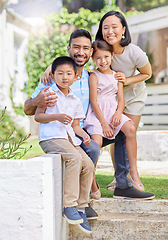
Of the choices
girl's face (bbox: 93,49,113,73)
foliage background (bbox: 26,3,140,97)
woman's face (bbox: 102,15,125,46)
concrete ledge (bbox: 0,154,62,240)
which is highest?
foliage background (bbox: 26,3,140,97)

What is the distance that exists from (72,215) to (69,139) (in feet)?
1.88

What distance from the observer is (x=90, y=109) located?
3180 mm

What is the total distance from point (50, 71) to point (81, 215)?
1.18 meters

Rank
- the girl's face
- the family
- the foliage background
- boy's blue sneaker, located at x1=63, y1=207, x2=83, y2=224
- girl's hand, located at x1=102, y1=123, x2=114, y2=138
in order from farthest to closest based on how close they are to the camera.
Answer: the foliage background, the girl's face, girl's hand, located at x1=102, y1=123, x2=114, y2=138, the family, boy's blue sneaker, located at x1=63, y1=207, x2=83, y2=224

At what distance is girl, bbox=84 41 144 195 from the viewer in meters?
3.11

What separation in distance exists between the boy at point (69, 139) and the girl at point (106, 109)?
0.23 metres

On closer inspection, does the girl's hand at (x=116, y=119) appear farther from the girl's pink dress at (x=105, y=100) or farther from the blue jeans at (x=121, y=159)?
the blue jeans at (x=121, y=159)

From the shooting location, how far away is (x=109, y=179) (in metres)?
4.43

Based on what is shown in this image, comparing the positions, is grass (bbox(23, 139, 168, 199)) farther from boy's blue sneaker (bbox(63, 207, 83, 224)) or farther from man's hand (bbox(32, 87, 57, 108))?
man's hand (bbox(32, 87, 57, 108))

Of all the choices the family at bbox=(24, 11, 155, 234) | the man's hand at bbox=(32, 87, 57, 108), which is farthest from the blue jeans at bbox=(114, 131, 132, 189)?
the man's hand at bbox=(32, 87, 57, 108)

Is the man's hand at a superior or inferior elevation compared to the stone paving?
superior

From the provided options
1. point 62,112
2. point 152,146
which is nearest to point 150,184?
point 62,112

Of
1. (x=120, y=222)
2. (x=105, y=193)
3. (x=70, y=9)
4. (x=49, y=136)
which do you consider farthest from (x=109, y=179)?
(x=70, y=9)

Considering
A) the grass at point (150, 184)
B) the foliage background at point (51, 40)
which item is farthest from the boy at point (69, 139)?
the foliage background at point (51, 40)
